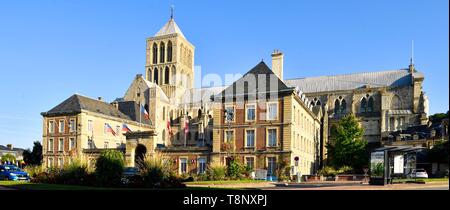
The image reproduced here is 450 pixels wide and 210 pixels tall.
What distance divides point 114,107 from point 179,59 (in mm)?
27102

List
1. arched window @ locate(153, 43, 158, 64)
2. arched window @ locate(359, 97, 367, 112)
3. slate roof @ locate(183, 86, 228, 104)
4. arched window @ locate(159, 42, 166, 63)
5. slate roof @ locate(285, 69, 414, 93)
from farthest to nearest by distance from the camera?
1. arched window @ locate(153, 43, 158, 64)
2. arched window @ locate(159, 42, 166, 63)
3. slate roof @ locate(183, 86, 228, 104)
4. arched window @ locate(359, 97, 367, 112)
5. slate roof @ locate(285, 69, 414, 93)

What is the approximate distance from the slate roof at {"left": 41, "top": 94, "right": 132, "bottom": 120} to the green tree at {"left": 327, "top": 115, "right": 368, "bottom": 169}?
28.9m

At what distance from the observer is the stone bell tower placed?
274ft

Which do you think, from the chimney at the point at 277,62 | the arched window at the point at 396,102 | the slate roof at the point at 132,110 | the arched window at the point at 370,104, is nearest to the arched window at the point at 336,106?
the arched window at the point at 370,104

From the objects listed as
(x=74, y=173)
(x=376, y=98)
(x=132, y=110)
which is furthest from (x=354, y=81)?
(x=74, y=173)

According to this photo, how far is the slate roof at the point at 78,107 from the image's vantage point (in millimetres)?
52559

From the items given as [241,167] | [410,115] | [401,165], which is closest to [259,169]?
[241,167]

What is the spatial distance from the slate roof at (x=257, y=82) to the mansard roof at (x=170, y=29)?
47926 millimetres

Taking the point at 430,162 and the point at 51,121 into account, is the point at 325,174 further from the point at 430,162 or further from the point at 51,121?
the point at 51,121

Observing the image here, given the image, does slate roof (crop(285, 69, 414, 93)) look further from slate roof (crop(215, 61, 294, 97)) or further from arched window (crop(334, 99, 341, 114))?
slate roof (crop(215, 61, 294, 97))

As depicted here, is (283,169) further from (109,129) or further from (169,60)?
(169,60)

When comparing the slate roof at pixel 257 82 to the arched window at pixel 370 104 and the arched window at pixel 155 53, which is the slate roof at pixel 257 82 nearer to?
the arched window at pixel 370 104

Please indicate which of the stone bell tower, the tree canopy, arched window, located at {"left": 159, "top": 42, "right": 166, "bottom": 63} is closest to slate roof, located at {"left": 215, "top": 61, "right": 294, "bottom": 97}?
the tree canopy

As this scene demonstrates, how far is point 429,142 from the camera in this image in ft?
173
